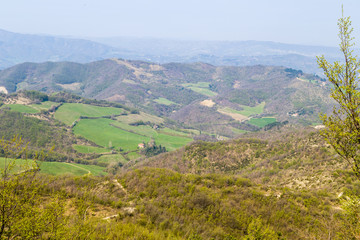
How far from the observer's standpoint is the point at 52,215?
27.6 ft

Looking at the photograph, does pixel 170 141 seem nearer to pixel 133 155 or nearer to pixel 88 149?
pixel 133 155

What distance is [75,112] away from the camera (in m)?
166

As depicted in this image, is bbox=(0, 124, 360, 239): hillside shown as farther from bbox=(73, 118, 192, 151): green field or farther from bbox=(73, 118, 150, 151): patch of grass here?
bbox=(73, 118, 150, 151): patch of grass

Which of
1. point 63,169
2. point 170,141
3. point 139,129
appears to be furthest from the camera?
point 139,129

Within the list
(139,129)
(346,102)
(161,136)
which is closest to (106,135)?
(139,129)

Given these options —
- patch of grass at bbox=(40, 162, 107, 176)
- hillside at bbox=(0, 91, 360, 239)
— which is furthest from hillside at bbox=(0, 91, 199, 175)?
hillside at bbox=(0, 91, 360, 239)

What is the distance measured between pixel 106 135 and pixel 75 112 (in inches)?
1798

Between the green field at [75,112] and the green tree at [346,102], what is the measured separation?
162124 millimetres

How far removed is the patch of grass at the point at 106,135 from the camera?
133 m

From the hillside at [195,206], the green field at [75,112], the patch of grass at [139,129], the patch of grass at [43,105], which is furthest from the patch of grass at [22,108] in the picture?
the hillside at [195,206]

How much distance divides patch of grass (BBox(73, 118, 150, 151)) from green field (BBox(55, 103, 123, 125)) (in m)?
9.24

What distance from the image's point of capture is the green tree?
8961 mm

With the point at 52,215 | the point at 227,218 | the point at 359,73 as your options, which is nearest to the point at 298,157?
the point at 227,218

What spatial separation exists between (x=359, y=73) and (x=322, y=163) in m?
35.4
